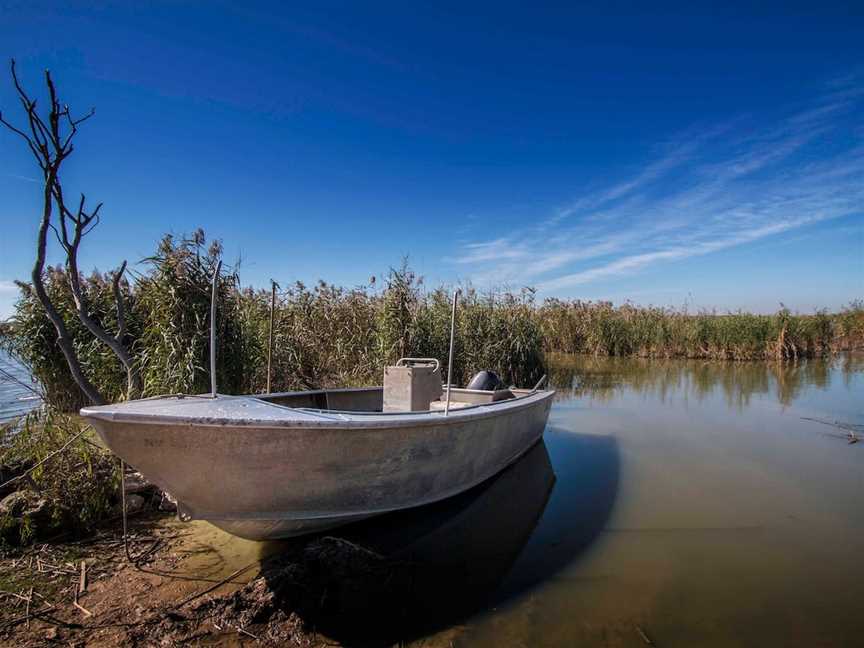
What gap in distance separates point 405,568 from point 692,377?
541 inches

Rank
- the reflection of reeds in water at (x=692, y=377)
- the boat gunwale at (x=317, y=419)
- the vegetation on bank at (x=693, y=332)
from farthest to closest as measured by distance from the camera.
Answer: the vegetation on bank at (x=693, y=332) < the reflection of reeds in water at (x=692, y=377) < the boat gunwale at (x=317, y=419)

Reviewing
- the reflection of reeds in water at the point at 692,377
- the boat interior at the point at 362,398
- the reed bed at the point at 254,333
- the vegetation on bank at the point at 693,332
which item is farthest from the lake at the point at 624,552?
the vegetation on bank at the point at 693,332

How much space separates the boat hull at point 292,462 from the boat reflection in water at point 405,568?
305mm

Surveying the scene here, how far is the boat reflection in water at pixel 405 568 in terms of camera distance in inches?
117

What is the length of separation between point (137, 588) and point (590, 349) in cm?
1992

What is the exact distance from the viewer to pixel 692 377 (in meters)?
14.3

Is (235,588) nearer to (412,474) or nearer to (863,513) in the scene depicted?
(412,474)

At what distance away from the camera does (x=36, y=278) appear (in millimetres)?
4020

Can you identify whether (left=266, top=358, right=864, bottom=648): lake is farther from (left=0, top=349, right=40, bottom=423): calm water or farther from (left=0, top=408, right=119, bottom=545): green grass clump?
(left=0, top=349, right=40, bottom=423): calm water

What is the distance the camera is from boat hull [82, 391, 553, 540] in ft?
9.18

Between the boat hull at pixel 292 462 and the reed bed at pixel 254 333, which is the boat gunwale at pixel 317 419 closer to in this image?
the boat hull at pixel 292 462

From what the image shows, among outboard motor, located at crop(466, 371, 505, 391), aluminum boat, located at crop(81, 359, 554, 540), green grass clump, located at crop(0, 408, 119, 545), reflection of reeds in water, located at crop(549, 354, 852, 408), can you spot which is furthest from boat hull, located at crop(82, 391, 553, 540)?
reflection of reeds in water, located at crop(549, 354, 852, 408)

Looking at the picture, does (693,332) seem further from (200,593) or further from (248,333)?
(200,593)

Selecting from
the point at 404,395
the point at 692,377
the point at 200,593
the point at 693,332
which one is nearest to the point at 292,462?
the point at 200,593
